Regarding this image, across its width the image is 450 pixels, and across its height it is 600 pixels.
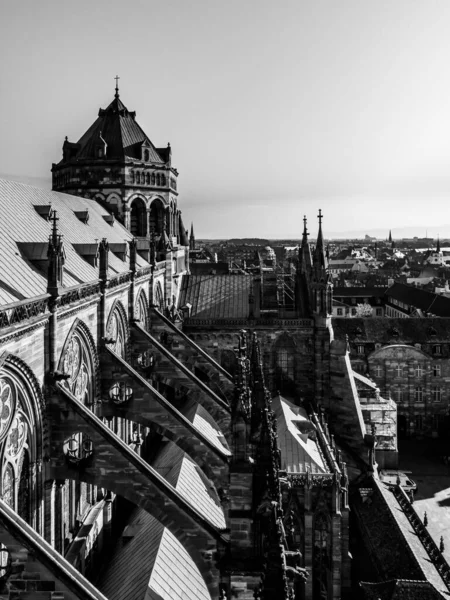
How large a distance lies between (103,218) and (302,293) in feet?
48.3

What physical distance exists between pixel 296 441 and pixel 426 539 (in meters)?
7.95

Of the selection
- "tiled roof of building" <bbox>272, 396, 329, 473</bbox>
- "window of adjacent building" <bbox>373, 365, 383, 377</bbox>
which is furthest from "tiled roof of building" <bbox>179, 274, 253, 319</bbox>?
"window of adjacent building" <bbox>373, 365, 383, 377</bbox>

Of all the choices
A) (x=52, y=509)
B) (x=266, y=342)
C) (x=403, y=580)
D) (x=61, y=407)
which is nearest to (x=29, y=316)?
(x=61, y=407)

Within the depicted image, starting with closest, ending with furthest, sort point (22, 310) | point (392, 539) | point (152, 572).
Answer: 1. point (22, 310)
2. point (152, 572)
3. point (392, 539)

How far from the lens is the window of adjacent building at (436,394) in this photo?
189 feet

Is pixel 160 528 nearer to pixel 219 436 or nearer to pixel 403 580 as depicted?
pixel 219 436

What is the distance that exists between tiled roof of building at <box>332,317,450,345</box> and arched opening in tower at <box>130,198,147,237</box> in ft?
82.6

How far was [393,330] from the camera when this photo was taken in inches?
2373

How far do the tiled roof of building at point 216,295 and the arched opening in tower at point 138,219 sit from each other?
5522 millimetres

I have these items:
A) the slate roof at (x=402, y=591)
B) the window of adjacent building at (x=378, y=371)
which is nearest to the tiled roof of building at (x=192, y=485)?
the slate roof at (x=402, y=591)

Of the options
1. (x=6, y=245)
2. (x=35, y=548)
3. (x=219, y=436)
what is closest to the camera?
(x=35, y=548)

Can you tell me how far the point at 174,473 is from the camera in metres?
22.7

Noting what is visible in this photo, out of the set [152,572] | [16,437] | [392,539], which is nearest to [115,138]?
[16,437]

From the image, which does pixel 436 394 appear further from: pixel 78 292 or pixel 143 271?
pixel 78 292
